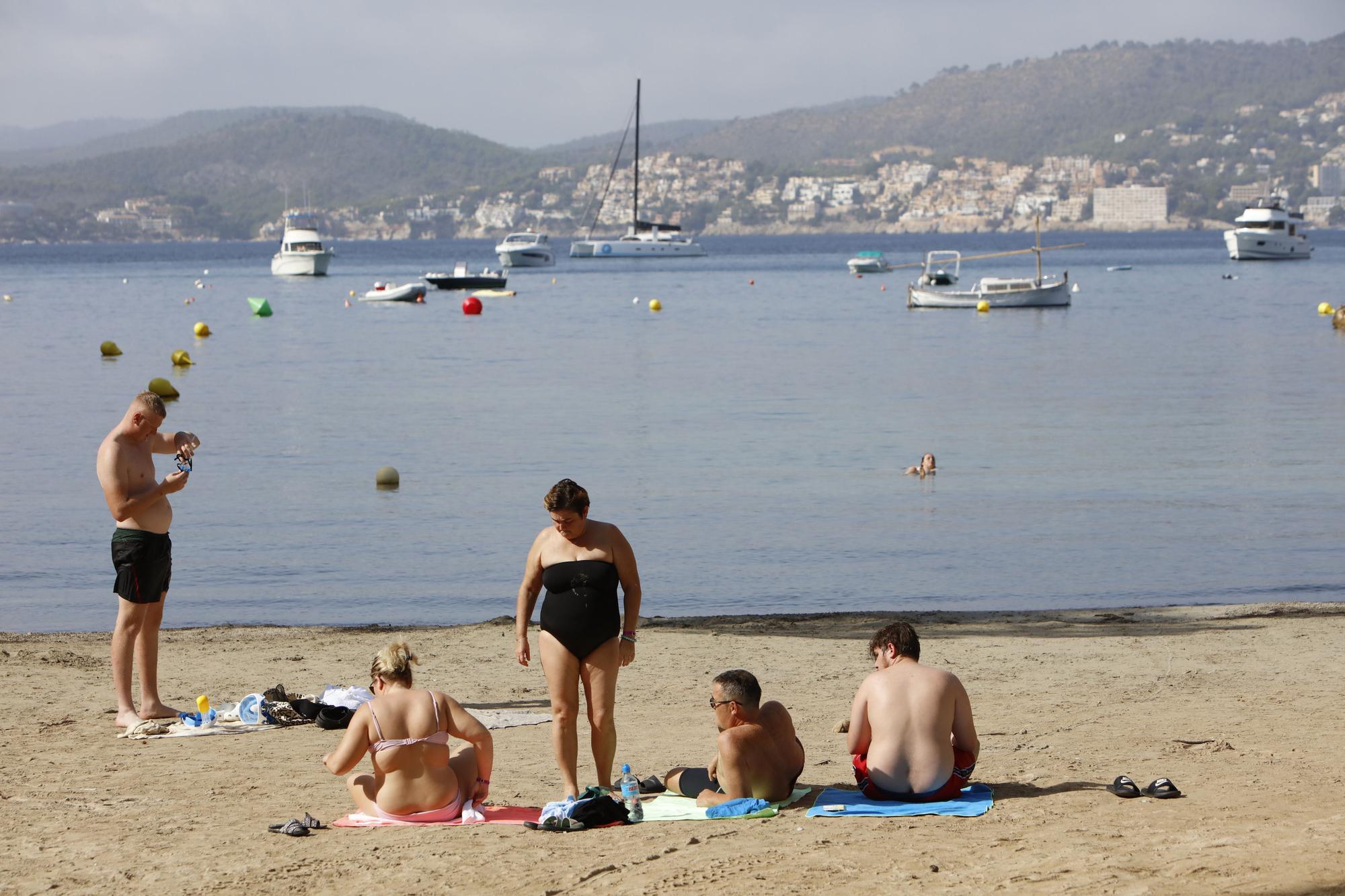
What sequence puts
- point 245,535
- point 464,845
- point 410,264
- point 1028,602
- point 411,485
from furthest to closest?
point 410,264 → point 411,485 → point 245,535 → point 1028,602 → point 464,845

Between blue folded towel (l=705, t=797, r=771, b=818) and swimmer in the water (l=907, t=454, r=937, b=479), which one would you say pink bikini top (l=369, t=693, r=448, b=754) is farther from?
swimmer in the water (l=907, t=454, r=937, b=479)

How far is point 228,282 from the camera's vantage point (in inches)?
3959

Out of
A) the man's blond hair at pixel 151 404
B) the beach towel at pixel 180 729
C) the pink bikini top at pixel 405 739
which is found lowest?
the beach towel at pixel 180 729

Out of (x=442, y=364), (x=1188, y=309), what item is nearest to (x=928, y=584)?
(x=442, y=364)

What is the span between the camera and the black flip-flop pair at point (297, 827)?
649cm

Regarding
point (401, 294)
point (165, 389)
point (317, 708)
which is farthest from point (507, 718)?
point (401, 294)

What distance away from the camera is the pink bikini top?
6.55 metres

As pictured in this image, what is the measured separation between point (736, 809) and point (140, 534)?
13.0 feet

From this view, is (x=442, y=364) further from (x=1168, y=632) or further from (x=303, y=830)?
(x=303, y=830)

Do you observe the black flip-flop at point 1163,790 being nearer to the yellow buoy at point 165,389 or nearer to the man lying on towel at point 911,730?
the man lying on towel at point 911,730

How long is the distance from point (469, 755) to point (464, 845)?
2.04 ft

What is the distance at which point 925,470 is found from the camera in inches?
819

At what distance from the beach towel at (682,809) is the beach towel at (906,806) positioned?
0.53 feet

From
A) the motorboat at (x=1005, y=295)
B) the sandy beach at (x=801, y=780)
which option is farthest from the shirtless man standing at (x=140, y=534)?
the motorboat at (x=1005, y=295)
